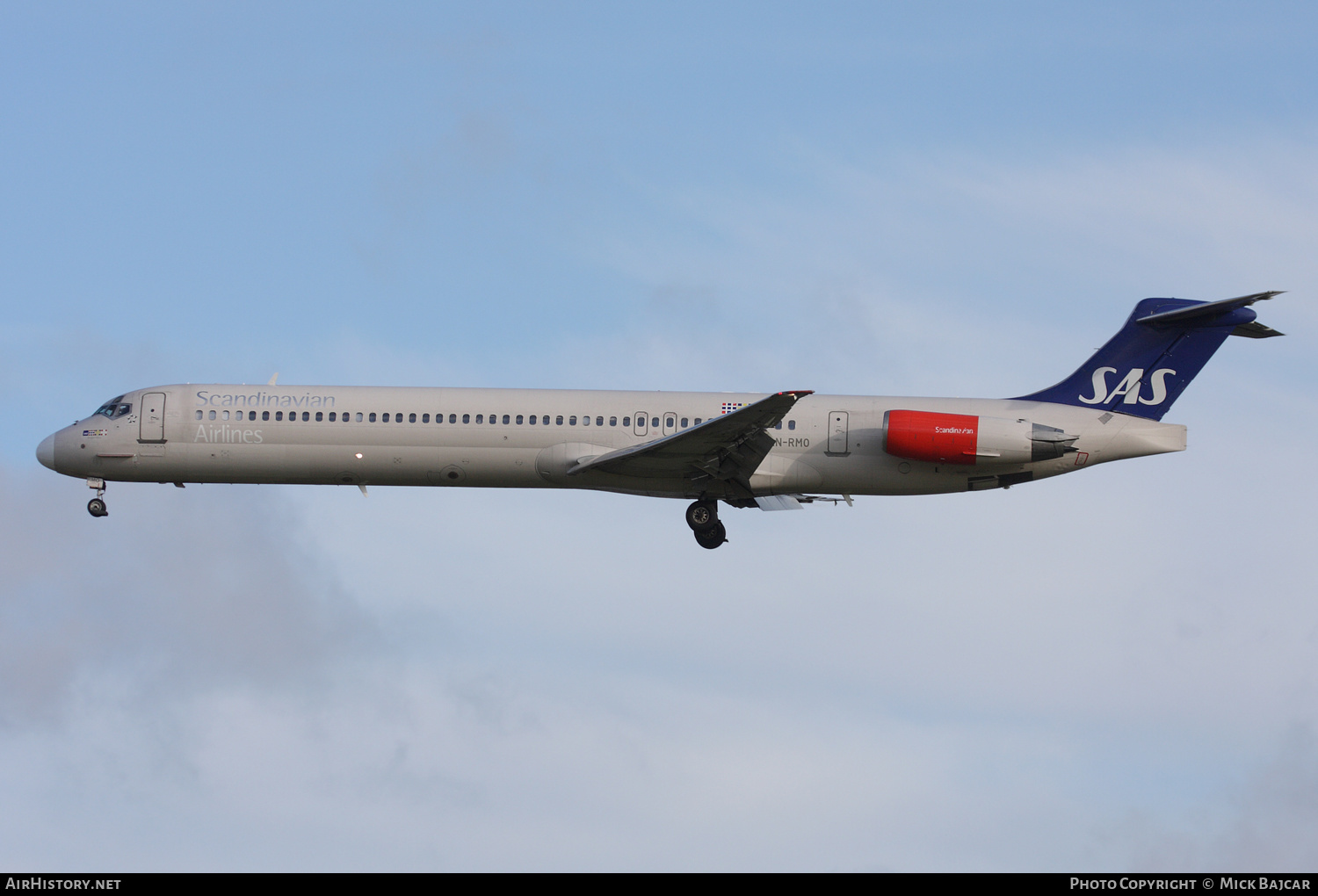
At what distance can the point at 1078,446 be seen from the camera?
108 feet

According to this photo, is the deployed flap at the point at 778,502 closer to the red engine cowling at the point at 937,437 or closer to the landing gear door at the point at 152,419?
the red engine cowling at the point at 937,437

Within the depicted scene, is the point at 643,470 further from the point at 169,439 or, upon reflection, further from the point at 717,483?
the point at 169,439

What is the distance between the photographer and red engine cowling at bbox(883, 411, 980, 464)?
1254 inches

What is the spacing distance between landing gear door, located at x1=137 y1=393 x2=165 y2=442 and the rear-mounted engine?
1663cm

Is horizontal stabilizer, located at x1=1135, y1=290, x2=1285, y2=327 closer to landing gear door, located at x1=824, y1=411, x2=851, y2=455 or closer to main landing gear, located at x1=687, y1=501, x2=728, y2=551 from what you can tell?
landing gear door, located at x1=824, y1=411, x2=851, y2=455

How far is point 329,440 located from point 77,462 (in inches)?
249

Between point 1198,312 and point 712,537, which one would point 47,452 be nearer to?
point 712,537

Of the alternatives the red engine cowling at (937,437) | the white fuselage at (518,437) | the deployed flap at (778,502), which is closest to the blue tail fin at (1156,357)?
the white fuselage at (518,437)

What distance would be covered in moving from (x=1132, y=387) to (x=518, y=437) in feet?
45.1

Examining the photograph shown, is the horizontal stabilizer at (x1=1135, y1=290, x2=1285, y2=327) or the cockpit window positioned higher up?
the horizontal stabilizer at (x1=1135, y1=290, x2=1285, y2=327)

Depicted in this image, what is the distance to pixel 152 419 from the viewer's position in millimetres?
34594

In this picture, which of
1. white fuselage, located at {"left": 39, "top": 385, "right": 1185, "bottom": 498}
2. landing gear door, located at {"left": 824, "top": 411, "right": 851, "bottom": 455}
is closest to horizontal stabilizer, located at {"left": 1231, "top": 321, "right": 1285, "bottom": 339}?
white fuselage, located at {"left": 39, "top": 385, "right": 1185, "bottom": 498}
